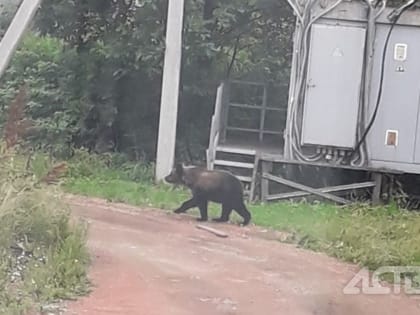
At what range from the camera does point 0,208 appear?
7727mm

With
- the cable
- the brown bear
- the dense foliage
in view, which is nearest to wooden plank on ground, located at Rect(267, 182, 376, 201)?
the cable

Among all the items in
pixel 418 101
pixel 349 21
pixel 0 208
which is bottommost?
pixel 0 208

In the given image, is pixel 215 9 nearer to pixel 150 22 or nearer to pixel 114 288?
pixel 150 22

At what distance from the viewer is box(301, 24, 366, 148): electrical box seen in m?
12.4

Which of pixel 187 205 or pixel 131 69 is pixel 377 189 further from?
pixel 131 69

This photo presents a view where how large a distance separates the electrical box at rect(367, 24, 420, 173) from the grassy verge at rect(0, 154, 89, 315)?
5468mm

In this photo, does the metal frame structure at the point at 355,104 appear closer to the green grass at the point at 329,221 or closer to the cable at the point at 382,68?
the cable at the point at 382,68

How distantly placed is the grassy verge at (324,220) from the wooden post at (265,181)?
0.29 m

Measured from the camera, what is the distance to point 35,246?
7.79m

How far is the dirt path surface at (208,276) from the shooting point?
7066mm

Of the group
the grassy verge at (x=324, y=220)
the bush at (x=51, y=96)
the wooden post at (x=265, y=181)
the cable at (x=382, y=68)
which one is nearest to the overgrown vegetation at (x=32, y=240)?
the grassy verge at (x=324, y=220)

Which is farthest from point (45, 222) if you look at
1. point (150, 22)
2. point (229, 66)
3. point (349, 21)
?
point (229, 66)

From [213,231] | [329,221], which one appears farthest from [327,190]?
[213,231]

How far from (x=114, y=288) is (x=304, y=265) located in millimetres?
2133
